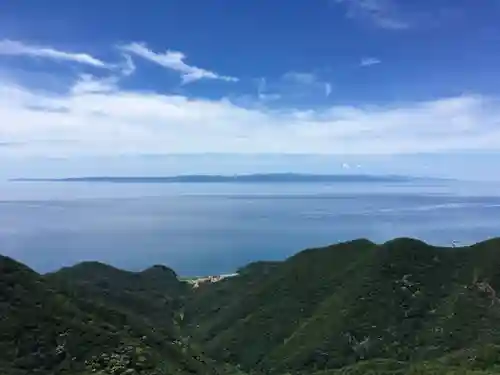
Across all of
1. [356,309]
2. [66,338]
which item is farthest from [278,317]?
[66,338]

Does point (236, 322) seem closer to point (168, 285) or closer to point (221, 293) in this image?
point (221, 293)

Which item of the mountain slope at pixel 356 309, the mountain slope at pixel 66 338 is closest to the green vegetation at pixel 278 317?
the mountain slope at pixel 66 338

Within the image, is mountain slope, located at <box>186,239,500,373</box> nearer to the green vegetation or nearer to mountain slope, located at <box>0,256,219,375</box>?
the green vegetation

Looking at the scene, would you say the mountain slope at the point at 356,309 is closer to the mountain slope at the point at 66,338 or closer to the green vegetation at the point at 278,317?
the green vegetation at the point at 278,317

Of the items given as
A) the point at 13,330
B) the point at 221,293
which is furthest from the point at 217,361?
the point at 13,330

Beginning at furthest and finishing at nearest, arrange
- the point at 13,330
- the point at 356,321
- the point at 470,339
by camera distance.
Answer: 1. the point at 356,321
2. the point at 470,339
3. the point at 13,330

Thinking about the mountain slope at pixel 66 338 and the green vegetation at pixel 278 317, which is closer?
the mountain slope at pixel 66 338

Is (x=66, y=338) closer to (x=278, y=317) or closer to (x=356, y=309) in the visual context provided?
(x=278, y=317)
